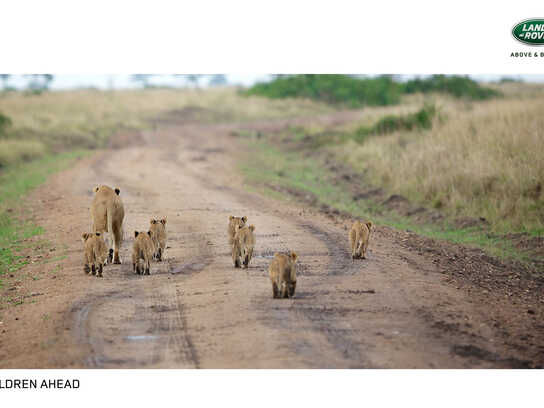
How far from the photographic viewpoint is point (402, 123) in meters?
29.5

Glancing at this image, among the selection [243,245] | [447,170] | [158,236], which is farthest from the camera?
[447,170]

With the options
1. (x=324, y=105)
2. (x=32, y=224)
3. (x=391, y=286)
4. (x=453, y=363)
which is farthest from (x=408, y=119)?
(x=324, y=105)

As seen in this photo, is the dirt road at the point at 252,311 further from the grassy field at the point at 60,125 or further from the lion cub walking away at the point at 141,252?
the grassy field at the point at 60,125

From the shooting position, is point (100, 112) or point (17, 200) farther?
point (100, 112)

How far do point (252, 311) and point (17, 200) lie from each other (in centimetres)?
1351

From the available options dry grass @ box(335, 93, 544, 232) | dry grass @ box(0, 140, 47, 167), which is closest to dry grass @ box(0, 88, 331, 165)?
dry grass @ box(0, 140, 47, 167)

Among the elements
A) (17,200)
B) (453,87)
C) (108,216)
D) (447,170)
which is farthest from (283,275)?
(453,87)

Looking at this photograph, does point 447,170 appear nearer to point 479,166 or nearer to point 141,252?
point 479,166

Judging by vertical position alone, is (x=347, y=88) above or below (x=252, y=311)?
above

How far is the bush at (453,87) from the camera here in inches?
1900
